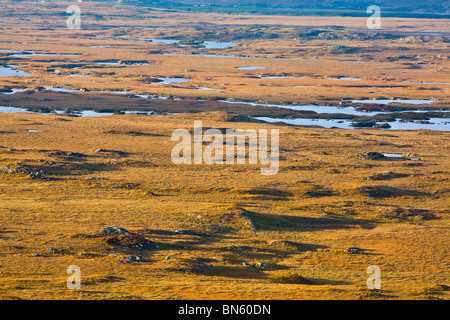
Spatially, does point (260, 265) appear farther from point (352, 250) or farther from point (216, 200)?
point (216, 200)

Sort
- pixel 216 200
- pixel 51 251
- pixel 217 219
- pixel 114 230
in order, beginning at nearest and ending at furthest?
pixel 51 251 < pixel 114 230 < pixel 217 219 < pixel 216 200

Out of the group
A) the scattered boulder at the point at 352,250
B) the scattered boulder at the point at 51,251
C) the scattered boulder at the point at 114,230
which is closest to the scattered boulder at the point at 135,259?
the scattered boulder at the point at 51,251

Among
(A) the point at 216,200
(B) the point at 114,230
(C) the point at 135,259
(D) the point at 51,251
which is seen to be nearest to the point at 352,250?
(C) the point at 135,259

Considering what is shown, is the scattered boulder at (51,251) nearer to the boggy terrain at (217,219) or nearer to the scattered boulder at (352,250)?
the boggy terrain at (217,219)

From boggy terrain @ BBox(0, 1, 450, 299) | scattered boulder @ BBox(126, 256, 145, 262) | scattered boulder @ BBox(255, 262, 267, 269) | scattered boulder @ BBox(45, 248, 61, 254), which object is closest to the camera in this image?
boggy terrain @ BBox(0, 1, 450, 299)

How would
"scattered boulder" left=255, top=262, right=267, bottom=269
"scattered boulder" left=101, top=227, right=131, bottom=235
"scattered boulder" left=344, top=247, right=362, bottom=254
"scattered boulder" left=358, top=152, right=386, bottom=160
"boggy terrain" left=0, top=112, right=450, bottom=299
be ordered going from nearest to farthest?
"boggy terrain" left=0, top=112, right=450, bottom=299, "scattered boulder" left=255, top=262, right=267, bottom=269, "scattered boulder" left=101, top=227, right=131, bottom=235, "scattered boulder" left=344, top=247, right=362, bottom=254, "scattered boulder" left=358, top=152, right=386, bottom=160

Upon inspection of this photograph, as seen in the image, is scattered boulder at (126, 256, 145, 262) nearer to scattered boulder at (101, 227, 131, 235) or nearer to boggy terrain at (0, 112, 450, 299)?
boggy terrain at (0, 112, 450, 299)

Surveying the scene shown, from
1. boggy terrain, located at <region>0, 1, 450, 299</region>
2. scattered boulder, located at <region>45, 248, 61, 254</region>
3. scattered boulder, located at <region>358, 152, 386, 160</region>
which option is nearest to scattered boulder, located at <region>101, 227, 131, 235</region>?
boggy terrain, located at <region>0, 1, 450, 299</region>

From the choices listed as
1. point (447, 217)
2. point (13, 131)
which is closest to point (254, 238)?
point (447, 217)

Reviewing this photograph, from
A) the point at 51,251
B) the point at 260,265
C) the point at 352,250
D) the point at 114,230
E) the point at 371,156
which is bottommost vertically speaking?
the point at 352,250
